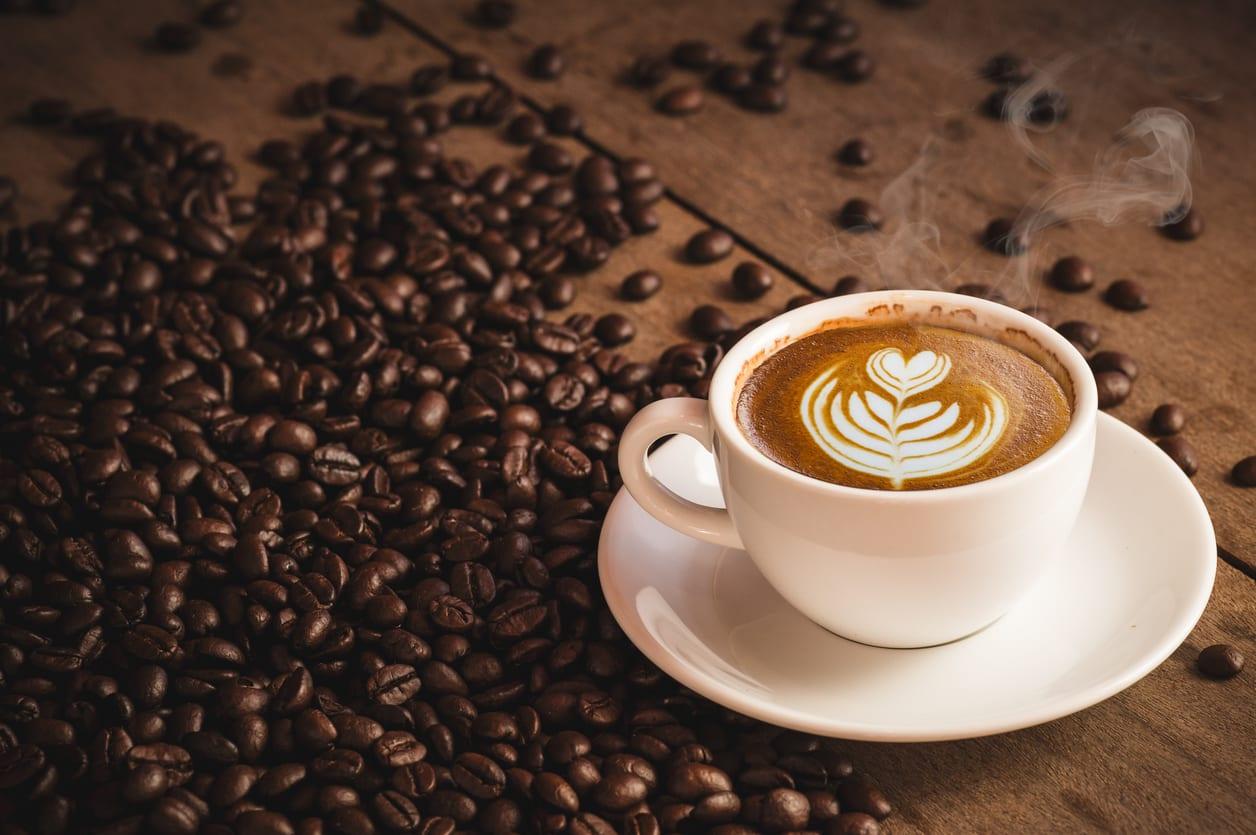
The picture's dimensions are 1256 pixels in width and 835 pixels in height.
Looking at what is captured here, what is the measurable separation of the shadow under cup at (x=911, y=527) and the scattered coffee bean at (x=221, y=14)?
6.77 feet

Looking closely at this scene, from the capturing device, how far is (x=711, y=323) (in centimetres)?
198

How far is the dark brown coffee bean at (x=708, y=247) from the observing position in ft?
7.08

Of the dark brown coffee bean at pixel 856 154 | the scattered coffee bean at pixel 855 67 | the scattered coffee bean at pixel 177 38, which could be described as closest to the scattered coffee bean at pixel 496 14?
the scattered coffee bean at pixel 177 38

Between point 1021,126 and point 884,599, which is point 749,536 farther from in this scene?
point 1021,126

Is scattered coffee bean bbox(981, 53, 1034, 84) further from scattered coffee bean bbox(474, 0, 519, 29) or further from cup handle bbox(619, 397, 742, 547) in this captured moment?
cup handle bbox(619, 397, 742, 547)

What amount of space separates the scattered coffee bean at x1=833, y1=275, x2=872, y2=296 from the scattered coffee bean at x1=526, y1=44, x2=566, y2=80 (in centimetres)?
99

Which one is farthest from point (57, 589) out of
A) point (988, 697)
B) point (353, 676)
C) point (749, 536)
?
point (988, 697)

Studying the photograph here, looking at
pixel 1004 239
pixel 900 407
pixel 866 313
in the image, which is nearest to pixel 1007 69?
pixel 1004 239

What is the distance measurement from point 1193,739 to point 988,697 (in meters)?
0.27

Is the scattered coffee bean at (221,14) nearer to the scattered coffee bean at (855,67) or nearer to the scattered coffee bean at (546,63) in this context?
the scattered coffee bean at (546,63)

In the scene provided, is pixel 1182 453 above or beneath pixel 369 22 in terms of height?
above

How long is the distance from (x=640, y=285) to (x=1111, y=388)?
772 millimetres

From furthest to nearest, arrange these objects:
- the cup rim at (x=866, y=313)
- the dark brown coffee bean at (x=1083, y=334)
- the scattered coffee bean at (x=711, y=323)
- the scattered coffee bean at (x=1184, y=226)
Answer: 1. the scattered coffee bean at (x=1184, y=226)
2. the scattered coffee bean at (x=711, y=323)
3. the dark brown coffee bean at (x=1083, y=334)
4. the cup rim at (x=866, y=313)

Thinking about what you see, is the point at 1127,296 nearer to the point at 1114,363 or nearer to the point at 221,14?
the point at 1114,363
